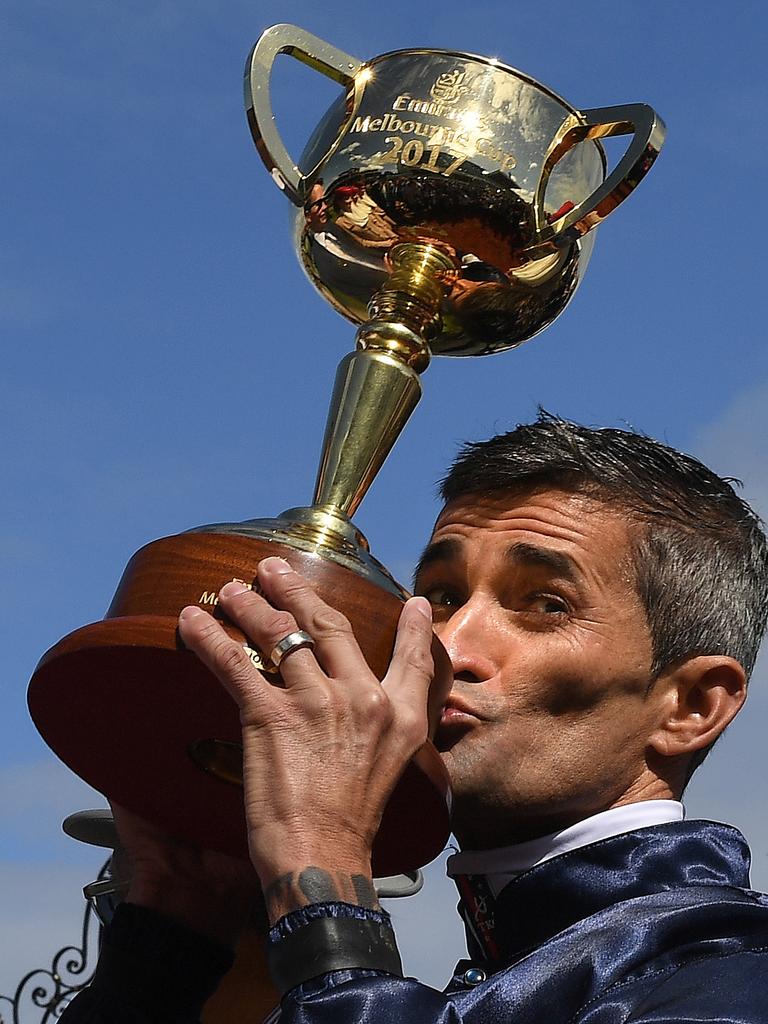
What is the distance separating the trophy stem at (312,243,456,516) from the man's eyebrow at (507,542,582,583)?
0.35 m

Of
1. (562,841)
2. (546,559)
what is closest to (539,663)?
(546,559)

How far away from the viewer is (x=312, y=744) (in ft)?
9.19

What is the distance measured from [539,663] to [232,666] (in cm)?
86

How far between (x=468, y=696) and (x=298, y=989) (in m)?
0.85

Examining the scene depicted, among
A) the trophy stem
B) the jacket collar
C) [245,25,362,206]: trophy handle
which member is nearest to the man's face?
the jacket collar

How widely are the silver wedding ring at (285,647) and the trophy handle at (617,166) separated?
124 centimetres

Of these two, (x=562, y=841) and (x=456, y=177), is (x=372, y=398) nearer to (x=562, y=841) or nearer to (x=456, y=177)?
(x=456, y=177)

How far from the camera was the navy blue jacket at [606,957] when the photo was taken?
269cm

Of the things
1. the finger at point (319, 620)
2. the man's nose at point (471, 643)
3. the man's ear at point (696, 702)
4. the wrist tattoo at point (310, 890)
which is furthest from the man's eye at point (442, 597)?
the wrist tattoo at point (310, 890)

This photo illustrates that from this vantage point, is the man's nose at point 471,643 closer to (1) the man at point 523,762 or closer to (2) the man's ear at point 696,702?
(1) the man at point 523,762

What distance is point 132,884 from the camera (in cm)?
384

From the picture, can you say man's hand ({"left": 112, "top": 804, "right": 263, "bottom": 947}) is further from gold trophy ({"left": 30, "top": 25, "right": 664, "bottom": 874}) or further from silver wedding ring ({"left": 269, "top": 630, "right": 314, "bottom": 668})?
silver wedding ring ({"left": 269, "top": 630, "right": 314, "bottom": 668})

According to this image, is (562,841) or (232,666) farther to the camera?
(562,841)

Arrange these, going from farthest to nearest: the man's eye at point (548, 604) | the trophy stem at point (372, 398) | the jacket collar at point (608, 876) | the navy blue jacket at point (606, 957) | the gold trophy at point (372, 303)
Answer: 1. the man's eye at point (548, 604)
2. the trophy stem at point (372, 398)
3. the jacket collar at point (608, 876)
4. the gold trophy at point (372, 303)
5. the navy blue jacket at point (606, 957)
